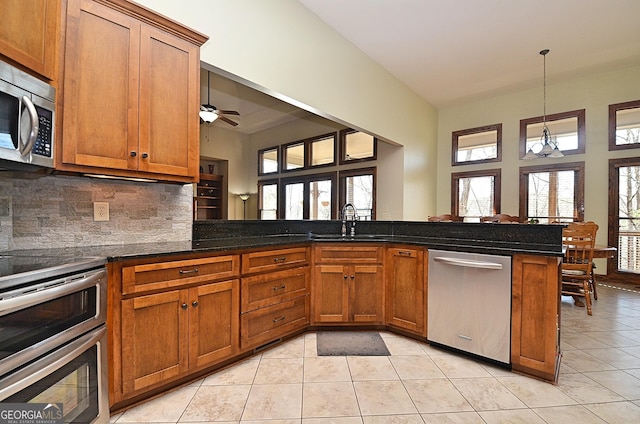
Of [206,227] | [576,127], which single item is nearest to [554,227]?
[206,227]

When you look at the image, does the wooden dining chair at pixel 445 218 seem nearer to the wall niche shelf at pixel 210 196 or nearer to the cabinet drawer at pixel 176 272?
the cabinet drawer at pixel 176 272

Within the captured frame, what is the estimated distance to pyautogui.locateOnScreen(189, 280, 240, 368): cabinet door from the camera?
2002 millimetres

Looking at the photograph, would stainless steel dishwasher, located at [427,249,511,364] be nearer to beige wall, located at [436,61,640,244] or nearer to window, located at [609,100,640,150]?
beige wall, located at [436,61,640,244]

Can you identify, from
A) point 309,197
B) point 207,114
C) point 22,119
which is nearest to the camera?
point 22,119

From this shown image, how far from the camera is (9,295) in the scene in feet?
3.66

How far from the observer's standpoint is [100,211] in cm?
211

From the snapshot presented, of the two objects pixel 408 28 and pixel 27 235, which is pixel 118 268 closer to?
pixel 27 235

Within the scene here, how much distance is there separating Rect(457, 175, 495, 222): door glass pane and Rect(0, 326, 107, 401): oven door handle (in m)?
6.92

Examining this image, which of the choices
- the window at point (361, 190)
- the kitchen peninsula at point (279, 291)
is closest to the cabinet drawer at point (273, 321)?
the kitchen peninsula at point (279, 291)

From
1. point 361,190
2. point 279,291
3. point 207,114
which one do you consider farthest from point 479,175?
point 279,291

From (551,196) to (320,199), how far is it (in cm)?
459

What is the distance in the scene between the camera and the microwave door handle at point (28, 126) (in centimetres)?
136

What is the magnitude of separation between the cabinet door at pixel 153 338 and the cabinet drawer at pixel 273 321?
1.58ft

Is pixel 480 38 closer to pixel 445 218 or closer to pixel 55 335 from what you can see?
pixel 445 218
